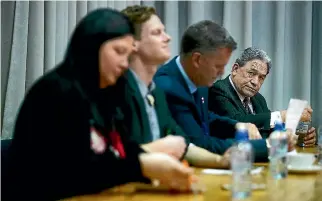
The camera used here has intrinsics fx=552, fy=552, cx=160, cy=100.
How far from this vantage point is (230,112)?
295 cm

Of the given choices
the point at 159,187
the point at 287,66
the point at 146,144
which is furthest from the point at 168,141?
the point at 287,66

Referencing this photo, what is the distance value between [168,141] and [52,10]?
4.65ft

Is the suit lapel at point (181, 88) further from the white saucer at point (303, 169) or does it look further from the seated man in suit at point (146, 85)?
the white saucer at point (303, 169)

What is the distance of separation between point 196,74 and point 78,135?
927 millimetres

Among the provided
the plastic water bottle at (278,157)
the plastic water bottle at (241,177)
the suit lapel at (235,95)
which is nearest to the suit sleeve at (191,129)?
the plastic water bottle at (278,157)

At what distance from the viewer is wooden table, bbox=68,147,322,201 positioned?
1.43 metres

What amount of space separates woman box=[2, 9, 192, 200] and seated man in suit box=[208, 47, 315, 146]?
5.07 feet

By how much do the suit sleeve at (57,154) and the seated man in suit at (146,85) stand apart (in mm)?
346

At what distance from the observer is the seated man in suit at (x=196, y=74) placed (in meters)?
2.13

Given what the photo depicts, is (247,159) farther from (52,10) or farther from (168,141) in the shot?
(52,10)

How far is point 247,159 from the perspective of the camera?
1.53 metres

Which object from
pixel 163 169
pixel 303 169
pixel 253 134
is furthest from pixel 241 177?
pixel 253 134

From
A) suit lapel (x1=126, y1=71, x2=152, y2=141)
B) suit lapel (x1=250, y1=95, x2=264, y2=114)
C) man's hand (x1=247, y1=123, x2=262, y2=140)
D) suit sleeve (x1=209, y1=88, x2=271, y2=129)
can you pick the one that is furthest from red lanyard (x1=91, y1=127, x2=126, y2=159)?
suit lapel (x1=250, y1=95, x2=264, y2=114)

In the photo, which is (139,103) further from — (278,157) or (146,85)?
(278,157)
